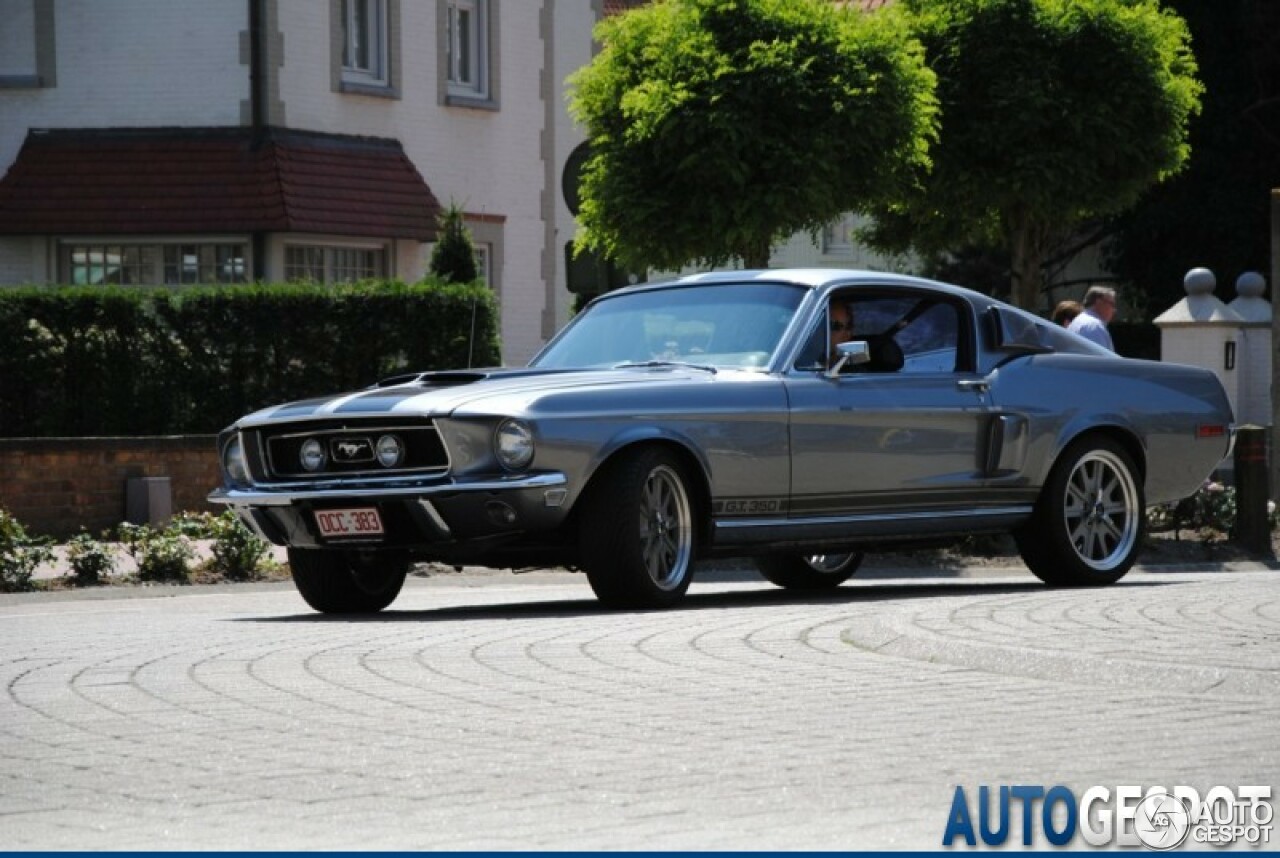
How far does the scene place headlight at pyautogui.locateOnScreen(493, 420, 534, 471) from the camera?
37.4 ft

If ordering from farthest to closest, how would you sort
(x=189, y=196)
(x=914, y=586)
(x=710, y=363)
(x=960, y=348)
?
(x=189, y=196), (x=914, y=586), (x=960, y=348), (x=710, y=363)

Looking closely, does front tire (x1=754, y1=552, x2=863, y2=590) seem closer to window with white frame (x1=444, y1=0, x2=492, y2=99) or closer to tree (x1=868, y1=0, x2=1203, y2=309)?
tree (x1=868, y1=0, x2=1203, y2=309)

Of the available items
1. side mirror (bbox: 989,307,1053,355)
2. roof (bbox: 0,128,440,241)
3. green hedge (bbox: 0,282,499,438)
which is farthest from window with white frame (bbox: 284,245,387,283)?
side mirror (bbox: 989,307,1053,355)

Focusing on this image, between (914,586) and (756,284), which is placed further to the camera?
(914,586)

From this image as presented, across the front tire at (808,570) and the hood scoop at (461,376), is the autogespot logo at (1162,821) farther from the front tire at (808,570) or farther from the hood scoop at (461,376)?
the front tire at (808,570)

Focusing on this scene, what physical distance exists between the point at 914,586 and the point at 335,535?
4106 millimetres

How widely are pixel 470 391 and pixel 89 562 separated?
18.6ft

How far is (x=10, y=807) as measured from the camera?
6.68m

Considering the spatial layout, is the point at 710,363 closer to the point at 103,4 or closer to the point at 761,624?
the point at 761,624

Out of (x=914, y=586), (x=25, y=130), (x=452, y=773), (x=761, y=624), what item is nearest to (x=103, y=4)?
(x=25, y=130)

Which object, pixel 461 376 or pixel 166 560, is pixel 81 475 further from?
pixel 461 376

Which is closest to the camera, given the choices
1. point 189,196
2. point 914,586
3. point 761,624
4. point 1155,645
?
point 1155,645

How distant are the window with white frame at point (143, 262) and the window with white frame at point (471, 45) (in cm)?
486

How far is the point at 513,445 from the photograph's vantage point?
1140cm
